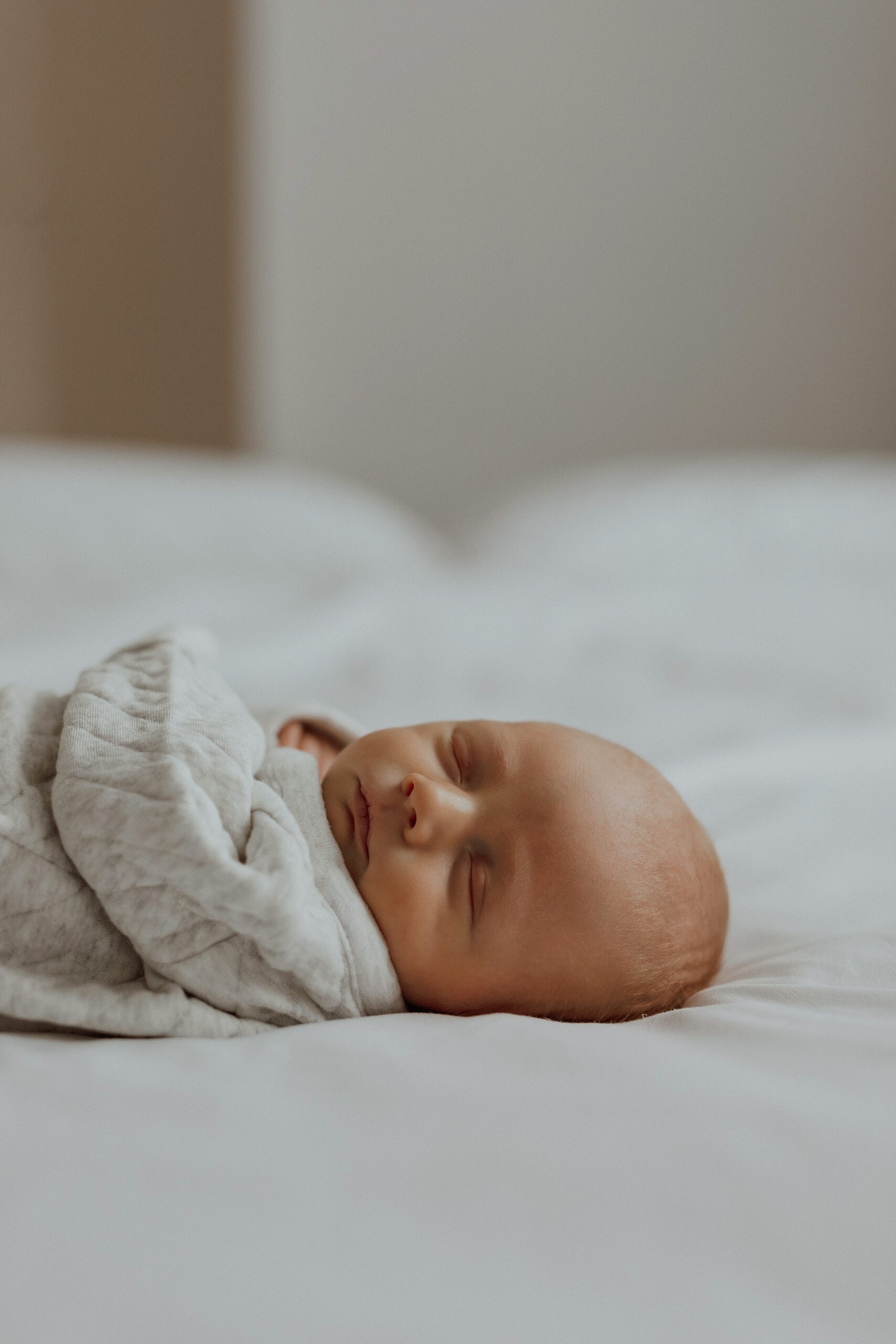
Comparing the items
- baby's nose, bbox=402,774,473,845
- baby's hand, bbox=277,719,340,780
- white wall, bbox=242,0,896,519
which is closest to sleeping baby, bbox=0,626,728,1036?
baby's nose, bbox=402,774,473,845

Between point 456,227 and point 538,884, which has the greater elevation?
point 456,227

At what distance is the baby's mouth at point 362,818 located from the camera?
83cm

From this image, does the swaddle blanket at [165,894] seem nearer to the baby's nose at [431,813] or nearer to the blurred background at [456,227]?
the baby's nose at [431,813]

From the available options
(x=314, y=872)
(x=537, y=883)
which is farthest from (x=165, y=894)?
(x=537, y=883)

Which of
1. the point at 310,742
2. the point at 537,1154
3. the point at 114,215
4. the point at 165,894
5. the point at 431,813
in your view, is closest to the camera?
the point at 537,1154

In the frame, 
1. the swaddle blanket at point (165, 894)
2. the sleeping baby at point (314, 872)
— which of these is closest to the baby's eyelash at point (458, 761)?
the sleeping baby at point (314, 872)

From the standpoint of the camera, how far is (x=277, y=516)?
6.54 ft

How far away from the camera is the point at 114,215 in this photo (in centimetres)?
304

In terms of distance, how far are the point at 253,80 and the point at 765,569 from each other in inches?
75.8

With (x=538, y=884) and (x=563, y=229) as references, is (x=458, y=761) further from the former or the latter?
(x=563, y=229)

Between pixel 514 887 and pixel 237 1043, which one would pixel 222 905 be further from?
pixel 514 887

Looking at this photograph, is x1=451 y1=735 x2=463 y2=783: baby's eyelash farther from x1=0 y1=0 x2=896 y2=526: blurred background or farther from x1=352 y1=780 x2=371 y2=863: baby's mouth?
x1=0 y1=0 x2=896 y2=526: blurred background

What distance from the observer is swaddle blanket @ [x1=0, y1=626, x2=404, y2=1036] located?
0.69m

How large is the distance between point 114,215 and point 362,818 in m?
2.69
